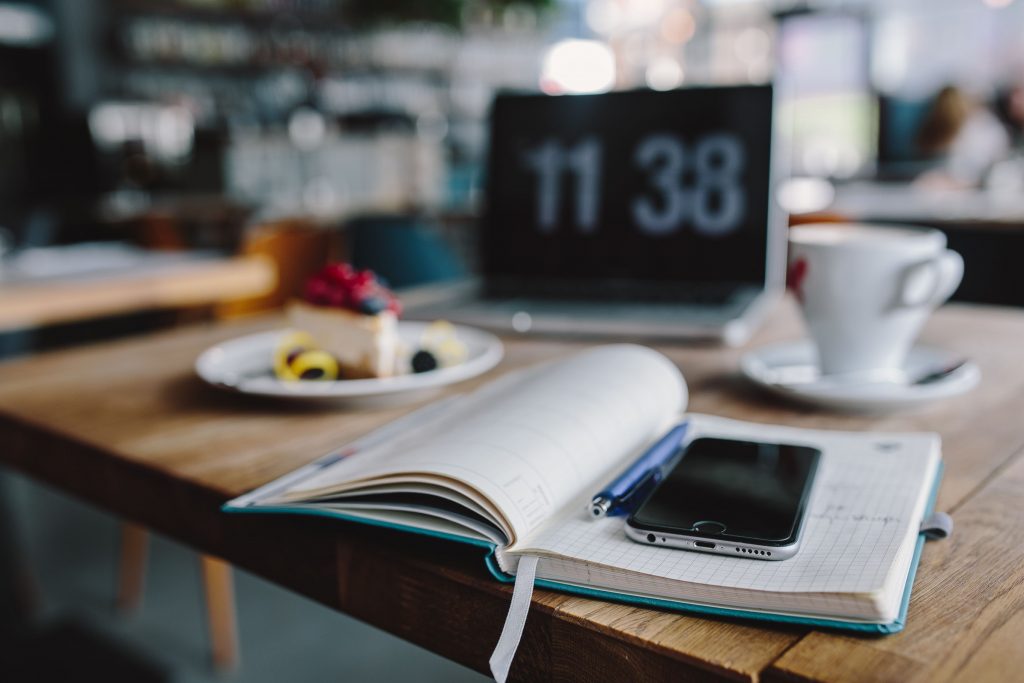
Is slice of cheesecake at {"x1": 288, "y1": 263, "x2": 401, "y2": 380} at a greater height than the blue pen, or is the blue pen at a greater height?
slice of cheesecake at {"x1": 288, "y1": 263, "x2": 401, "y2": 380}

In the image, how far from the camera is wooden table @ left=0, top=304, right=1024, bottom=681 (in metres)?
0.35

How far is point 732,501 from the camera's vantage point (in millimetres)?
435

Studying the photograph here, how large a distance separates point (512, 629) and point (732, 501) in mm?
127

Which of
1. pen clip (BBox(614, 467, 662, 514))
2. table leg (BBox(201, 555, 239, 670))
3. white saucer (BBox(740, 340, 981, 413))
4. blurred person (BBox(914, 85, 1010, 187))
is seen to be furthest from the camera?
blurred person (BBox(914, 85, 1010, 187))

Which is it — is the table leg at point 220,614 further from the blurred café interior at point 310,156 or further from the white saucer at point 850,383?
the white saucer at point 850,383

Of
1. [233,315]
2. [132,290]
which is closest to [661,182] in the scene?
[132,290]

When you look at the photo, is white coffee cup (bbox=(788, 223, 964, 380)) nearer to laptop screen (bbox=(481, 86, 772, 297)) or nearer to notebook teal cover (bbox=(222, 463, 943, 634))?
notebook teal cover (bbox=(222, 463, 943, 634))

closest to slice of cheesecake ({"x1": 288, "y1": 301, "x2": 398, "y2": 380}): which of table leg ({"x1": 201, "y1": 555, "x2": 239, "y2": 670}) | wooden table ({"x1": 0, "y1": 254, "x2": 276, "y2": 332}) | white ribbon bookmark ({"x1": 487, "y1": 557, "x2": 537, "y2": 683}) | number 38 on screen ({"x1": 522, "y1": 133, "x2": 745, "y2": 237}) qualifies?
white ribbon bookmark ({"x1": 487, "y1": 557, "x2": 537, "y2": 683})

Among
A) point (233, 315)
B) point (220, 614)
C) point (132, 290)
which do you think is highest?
point (132, 290)

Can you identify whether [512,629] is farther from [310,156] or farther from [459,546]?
[310,156]

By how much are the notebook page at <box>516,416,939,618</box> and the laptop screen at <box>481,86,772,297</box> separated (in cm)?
67

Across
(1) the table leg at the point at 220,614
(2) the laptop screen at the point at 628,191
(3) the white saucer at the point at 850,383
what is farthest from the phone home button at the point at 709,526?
(1) the table leg at the point at 220,614

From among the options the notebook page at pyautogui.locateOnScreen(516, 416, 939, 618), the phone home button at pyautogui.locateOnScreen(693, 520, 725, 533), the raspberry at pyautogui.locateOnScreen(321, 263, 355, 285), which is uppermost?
the raspberry at pyautogui.locateOnScreen(321, 263, 355, 285)

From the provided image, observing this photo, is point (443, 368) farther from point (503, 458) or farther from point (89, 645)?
point (89, 645)
